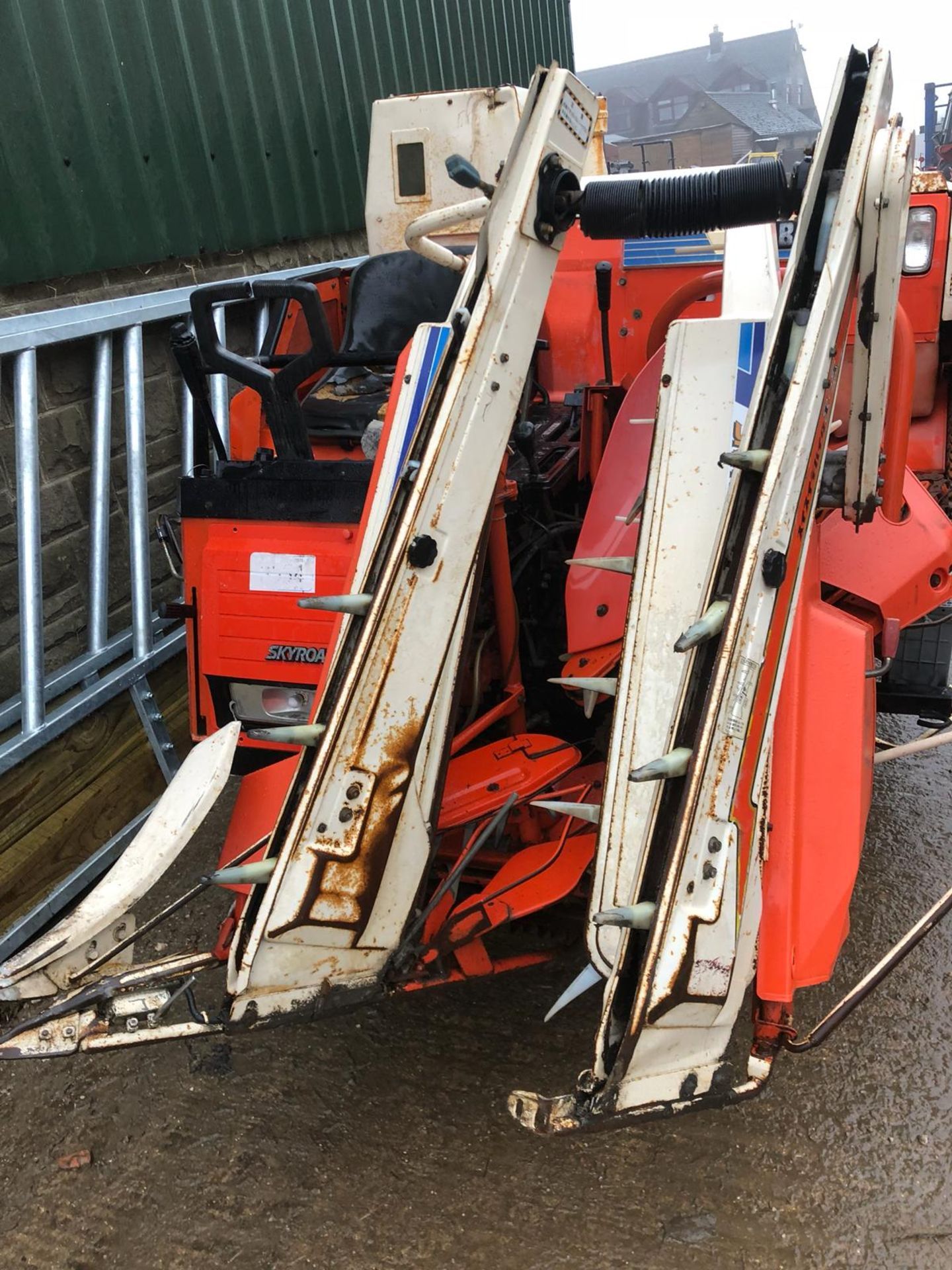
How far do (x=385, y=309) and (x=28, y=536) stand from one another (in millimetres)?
1389

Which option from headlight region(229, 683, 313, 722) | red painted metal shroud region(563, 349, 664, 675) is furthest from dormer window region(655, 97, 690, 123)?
headlight region(229, 683, 313, 722)

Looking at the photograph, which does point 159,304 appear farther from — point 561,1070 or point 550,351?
point 561,1070

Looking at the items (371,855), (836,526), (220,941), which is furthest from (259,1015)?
(836,526)

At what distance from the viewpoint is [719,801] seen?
139 centimetres

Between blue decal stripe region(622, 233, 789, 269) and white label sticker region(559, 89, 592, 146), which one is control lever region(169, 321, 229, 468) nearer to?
white label sticker region(559, 89, 592, 146)

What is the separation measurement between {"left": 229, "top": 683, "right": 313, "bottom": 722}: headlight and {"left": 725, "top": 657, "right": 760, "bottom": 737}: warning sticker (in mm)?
1263

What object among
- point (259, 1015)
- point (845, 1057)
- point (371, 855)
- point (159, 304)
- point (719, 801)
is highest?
point (159, 304)

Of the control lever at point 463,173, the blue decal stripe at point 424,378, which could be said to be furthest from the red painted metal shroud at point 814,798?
the control lever at point 463,173

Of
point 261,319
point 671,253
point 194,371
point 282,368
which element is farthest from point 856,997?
point 261,319

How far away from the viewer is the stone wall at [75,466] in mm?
3021

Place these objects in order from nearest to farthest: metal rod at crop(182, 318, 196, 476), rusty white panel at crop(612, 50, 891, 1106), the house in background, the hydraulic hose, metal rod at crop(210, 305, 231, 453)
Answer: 1. rusty white panel at crop(612, 50, 891, 1106)
2. the hydraulic hose
3. metal rod at crop(182, 318, 196, 476)
4. metal rod at crop(210, 305, 231, 453)
5. the house in background

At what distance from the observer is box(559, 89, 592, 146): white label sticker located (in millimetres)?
1667

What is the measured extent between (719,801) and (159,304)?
2.95 metres

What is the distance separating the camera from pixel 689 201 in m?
1.65
